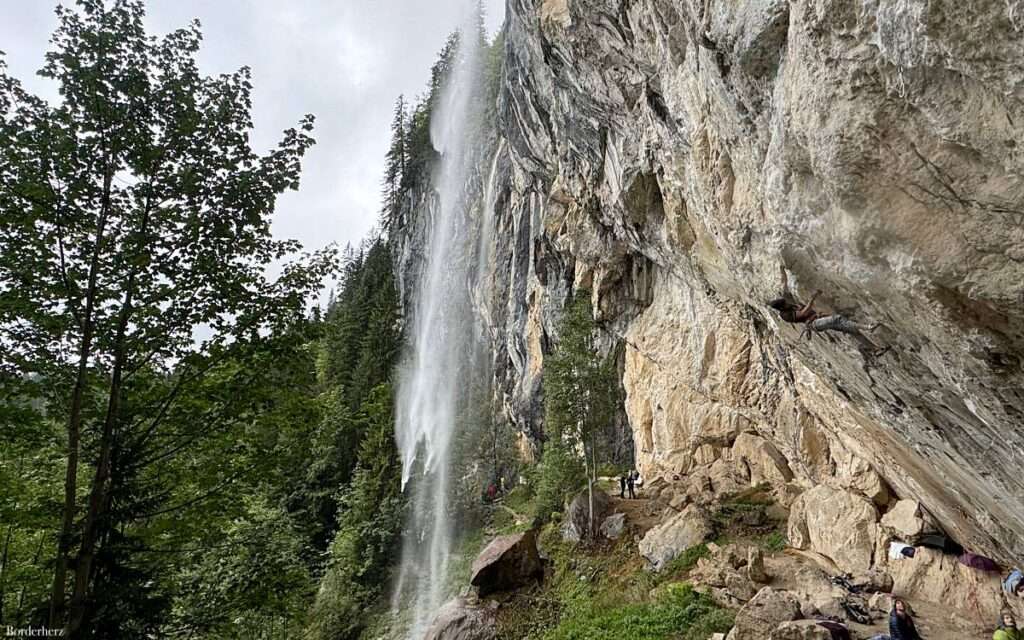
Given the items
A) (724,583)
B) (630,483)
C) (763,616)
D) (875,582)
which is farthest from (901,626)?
(630,483)

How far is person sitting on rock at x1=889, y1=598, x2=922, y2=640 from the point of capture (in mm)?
6844

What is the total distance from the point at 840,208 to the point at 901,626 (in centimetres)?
660

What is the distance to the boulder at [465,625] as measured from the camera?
11.8 m

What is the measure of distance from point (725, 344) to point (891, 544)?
5.82m

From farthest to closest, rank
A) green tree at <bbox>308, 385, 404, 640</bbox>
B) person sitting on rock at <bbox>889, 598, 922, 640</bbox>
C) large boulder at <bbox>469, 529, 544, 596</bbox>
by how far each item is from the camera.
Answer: green tree at <bbox>308, 385, 404, 640</bbox> → large boulder at <bbox>469, 529, 544, 596</bbox> → person sitting on rock at <bbox>889, 598, 922, 640</bbox>

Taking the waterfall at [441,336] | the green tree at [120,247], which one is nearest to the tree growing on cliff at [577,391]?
the waterfall at [441,336]

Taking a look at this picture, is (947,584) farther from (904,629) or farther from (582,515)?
(582,515)

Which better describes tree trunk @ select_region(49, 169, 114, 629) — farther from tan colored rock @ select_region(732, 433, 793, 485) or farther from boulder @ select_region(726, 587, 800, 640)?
tan colored rock @ select_region(732, 433, 793, 485)

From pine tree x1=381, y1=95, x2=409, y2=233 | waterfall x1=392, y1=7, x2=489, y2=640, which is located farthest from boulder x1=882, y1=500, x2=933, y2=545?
pine tree x1=381, y1=95, x2=409, y2=233

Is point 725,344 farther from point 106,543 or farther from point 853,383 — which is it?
point 106,543

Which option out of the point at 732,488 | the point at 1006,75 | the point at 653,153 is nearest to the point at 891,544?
the point at 732,488

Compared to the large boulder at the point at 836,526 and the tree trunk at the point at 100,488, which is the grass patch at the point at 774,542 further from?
the tree trunk at the point at 100,488

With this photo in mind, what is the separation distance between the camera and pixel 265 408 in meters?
4.65

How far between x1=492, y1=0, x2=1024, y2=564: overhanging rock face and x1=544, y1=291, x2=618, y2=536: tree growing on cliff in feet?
12.0
